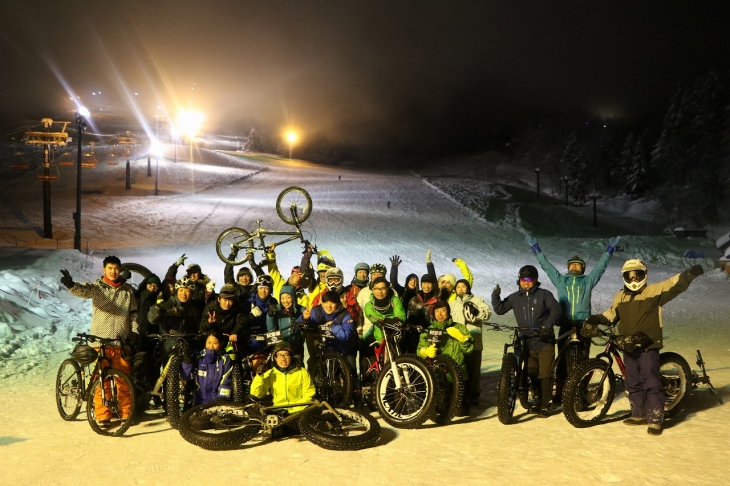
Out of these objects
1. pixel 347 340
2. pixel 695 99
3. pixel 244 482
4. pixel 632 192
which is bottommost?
pixel 244 482

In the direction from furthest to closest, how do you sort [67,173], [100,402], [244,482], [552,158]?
[552,158], [67,173], [100,402], [244,482]

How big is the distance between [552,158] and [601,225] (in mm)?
54626

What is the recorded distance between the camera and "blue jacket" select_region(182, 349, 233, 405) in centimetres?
620

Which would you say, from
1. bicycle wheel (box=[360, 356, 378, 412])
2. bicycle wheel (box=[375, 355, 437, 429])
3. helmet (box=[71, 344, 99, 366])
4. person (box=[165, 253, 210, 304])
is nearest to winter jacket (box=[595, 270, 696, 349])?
bicycle wheel (box=[375, 355, 437, 429])

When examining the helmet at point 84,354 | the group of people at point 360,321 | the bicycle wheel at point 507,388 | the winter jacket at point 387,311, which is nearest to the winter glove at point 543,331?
the group of people at point 360,321

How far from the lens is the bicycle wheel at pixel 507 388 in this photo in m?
6.21

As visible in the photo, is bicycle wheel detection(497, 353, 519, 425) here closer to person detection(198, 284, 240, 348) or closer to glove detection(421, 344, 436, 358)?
glove detection(421, 344, 436, 358)

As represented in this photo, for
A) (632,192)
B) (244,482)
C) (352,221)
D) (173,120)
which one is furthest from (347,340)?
(173,120)

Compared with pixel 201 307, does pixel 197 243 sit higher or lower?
higher

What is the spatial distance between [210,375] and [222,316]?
2.18 feet

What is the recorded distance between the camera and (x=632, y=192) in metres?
65.2

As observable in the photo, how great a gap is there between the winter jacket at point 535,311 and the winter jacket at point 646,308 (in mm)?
600

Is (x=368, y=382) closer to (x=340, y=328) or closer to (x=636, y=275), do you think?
(x=340, y=328)

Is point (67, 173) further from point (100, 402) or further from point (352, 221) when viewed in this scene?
point (100, 402)
